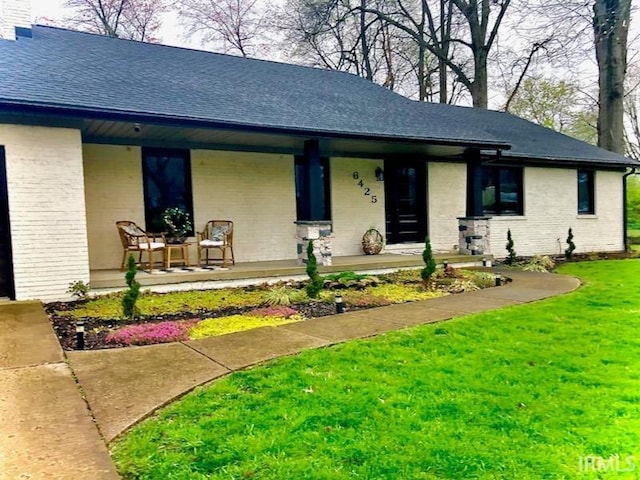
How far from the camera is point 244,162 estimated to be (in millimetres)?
9508

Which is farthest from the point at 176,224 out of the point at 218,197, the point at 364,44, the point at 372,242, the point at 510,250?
the point at 364,44

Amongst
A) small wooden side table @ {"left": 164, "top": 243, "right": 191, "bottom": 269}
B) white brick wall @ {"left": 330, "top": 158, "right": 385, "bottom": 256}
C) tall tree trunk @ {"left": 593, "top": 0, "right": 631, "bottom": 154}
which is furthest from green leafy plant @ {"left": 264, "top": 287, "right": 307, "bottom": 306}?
tall tree trunk @ {"left": 593, "top": 0, "right": 631, "bottom": 154}

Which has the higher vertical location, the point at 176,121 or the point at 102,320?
the point at 176,121

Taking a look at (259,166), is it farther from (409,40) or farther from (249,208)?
(409,40)

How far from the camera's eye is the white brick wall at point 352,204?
10.6 metres

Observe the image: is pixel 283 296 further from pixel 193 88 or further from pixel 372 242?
pixel 372 242

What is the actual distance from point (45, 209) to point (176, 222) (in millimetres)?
2622

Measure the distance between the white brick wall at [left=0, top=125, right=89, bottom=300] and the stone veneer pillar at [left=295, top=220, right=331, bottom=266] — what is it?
367cm

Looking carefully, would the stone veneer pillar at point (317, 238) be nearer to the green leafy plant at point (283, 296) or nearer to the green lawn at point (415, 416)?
the green leafy plant at point (283, 296)

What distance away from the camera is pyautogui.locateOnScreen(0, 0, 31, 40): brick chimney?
8.38 m

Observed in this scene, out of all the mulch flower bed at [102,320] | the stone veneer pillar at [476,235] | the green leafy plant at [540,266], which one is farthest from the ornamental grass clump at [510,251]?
the mulch flower bed at [102,320]

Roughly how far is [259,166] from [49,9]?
1444 cm

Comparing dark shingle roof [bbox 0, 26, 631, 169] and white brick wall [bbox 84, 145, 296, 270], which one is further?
white brick wall [bbox 84, 145, 296, 270]

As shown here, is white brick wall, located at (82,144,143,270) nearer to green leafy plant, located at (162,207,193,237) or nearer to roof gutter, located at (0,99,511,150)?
green leafy plant, located at (162,207,193,237)
